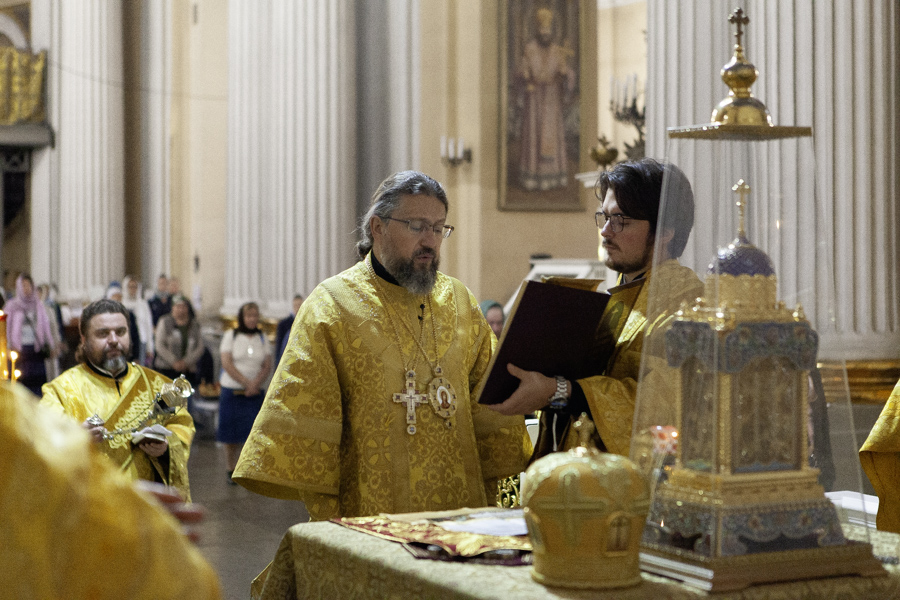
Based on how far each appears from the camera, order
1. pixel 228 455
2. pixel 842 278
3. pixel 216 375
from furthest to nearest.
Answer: pixel 216 375, pixel 228 455, pixel 842 278

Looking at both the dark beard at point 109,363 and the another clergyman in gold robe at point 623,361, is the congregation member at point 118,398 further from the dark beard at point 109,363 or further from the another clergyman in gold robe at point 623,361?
the another clergyman in gold robe at point 623,361

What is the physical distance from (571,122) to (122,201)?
26.0ft

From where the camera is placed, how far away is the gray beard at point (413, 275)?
3.06m

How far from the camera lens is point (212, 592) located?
1200 mm

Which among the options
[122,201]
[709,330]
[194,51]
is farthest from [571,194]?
[709,330]

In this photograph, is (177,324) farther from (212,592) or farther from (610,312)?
(212,592)

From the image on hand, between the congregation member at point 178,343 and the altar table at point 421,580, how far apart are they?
8.54m

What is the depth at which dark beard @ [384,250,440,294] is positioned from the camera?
306 centimetres

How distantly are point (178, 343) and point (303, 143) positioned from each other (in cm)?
235

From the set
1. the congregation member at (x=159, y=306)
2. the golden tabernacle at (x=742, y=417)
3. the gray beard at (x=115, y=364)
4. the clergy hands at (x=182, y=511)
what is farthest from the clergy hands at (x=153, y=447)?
the congregation member at (x=159, y=306)

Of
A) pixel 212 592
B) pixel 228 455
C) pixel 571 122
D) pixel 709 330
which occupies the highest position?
pixel 571 122

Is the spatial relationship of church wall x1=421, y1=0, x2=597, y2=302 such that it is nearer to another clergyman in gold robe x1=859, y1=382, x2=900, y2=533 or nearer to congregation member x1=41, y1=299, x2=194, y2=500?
congregation member x1=41, y1=299, x2=194, y2=500

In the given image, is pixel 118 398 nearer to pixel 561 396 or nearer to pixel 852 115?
pixel 561 396

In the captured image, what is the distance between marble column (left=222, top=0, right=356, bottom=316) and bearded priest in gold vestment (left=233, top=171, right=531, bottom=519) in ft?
25.6
